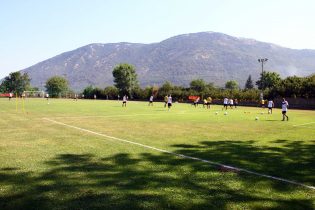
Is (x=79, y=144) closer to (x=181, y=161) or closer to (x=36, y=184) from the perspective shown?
(x=181, y=161)

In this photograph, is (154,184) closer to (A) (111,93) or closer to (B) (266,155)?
(B) (266,155)

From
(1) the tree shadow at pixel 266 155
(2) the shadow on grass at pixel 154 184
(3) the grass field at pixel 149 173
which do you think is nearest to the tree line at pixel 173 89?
(1) the tree shadow at pixel 266 155

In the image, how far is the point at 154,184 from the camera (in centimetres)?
822

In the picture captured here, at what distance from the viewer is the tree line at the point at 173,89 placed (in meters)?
63.7

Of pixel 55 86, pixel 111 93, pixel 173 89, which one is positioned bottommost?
pixel 111 93

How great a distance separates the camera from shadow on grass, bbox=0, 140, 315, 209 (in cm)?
694

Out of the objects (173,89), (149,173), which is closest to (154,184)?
(149,173)

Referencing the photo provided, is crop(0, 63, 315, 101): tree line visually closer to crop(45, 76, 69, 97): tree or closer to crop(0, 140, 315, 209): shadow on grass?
crop(45, 76, 69, 97): tree

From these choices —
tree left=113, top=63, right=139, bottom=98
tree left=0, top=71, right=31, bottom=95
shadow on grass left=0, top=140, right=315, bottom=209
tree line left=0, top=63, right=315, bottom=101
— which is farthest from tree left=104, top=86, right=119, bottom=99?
shadow on grass left=0, top=140, right=315, bottom=209

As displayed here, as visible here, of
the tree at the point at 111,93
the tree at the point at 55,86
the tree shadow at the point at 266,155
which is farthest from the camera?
the tree at the point at 55,86

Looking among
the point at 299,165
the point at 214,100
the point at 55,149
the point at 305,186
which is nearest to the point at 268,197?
the point at 305,186

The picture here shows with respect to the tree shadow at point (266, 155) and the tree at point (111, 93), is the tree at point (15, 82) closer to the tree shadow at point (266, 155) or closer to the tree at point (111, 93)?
the tree at point (111, 93)

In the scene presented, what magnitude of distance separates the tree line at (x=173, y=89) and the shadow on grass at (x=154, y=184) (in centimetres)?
5473

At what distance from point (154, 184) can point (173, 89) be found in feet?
280
